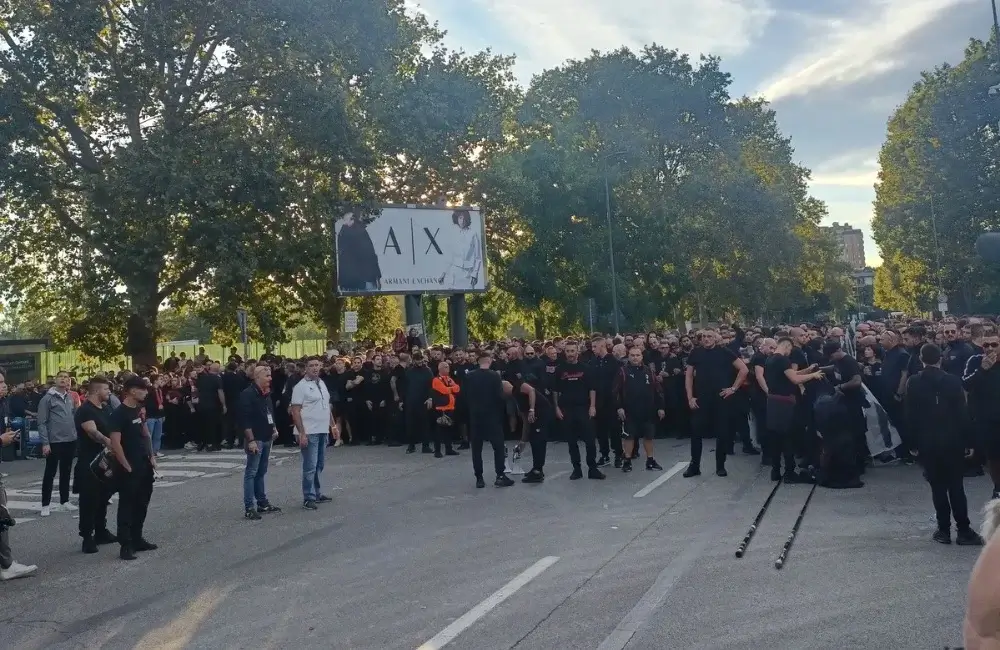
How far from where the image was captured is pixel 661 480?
1305 centimetres

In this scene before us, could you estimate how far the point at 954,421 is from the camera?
8.51 m

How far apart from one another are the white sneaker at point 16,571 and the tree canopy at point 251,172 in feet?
47.3

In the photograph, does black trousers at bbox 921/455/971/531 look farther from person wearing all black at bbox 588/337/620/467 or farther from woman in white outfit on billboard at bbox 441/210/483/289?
woman in white outfit on billboard at bbox 441/210/483/289

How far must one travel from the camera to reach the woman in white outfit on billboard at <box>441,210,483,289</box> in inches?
1298

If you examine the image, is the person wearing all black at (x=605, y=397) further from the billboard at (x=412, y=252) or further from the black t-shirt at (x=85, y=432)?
the billboard at (x=412, y=252)

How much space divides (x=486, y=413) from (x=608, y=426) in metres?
2.05

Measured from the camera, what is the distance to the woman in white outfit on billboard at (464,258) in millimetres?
32969

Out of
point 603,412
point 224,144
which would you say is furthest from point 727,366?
point 224,144

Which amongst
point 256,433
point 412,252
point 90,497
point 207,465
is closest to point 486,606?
point 90,497

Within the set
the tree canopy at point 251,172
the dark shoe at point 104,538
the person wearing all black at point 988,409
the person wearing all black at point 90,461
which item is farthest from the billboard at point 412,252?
the person wearing all black at point 988,409

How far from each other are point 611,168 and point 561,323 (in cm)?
688

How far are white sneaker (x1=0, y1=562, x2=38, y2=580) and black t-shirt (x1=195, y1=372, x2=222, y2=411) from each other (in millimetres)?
12607

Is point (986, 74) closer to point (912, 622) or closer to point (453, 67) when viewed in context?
point (453, 67)

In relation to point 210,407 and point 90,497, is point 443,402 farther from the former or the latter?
point 90,497
